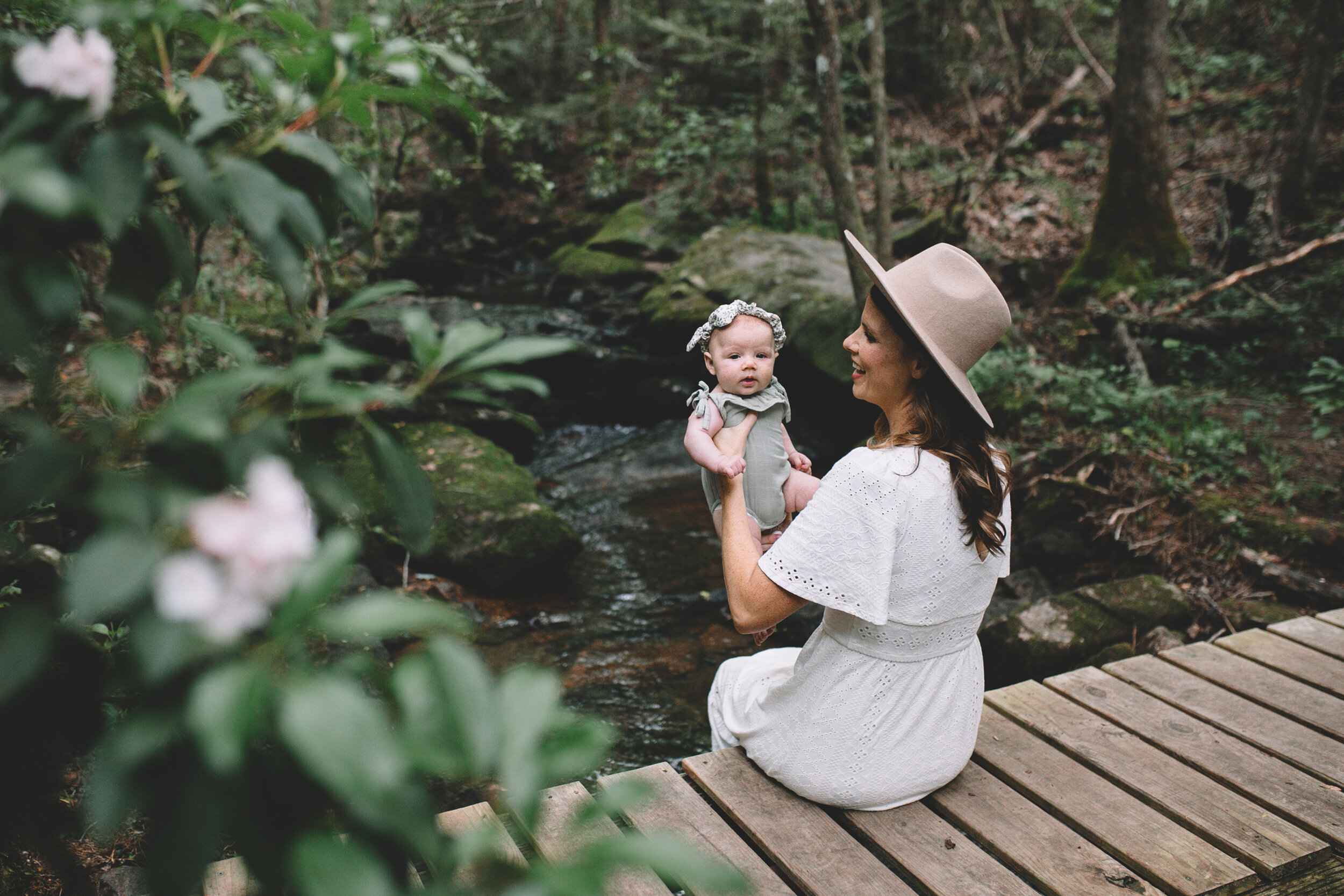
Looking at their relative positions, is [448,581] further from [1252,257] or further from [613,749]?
[1252,257]

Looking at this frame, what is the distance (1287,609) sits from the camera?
12.7 ft

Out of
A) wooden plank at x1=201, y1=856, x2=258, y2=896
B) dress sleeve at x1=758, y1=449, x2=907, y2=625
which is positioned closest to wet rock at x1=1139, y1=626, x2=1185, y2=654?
dress sleeve at x1=758, y1=449, x2=907, y2=625

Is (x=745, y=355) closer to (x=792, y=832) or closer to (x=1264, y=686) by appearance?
(x=792, y=832)

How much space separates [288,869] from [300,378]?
17.3 inches

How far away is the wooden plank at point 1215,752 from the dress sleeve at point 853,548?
1265 millimetres

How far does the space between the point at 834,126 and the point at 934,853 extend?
16.2 ft

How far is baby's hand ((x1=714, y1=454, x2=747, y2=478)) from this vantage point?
2.19 meters

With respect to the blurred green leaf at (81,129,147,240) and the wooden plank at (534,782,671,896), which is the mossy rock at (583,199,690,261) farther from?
the blurred green leaf at (81,129,147,240)

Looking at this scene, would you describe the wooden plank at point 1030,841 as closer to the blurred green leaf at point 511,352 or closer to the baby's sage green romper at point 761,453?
the baby's sage green romper at point 761,453

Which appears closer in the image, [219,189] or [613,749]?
[219,189]

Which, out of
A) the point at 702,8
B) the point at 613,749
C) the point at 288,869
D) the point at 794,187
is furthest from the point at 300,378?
the point at 702,8

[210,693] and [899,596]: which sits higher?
[210,693]

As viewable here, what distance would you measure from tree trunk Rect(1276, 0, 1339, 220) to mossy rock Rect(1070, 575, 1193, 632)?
495 cm

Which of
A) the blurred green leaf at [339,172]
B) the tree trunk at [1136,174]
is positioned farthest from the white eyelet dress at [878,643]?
the tree trunk at [1136,174]
